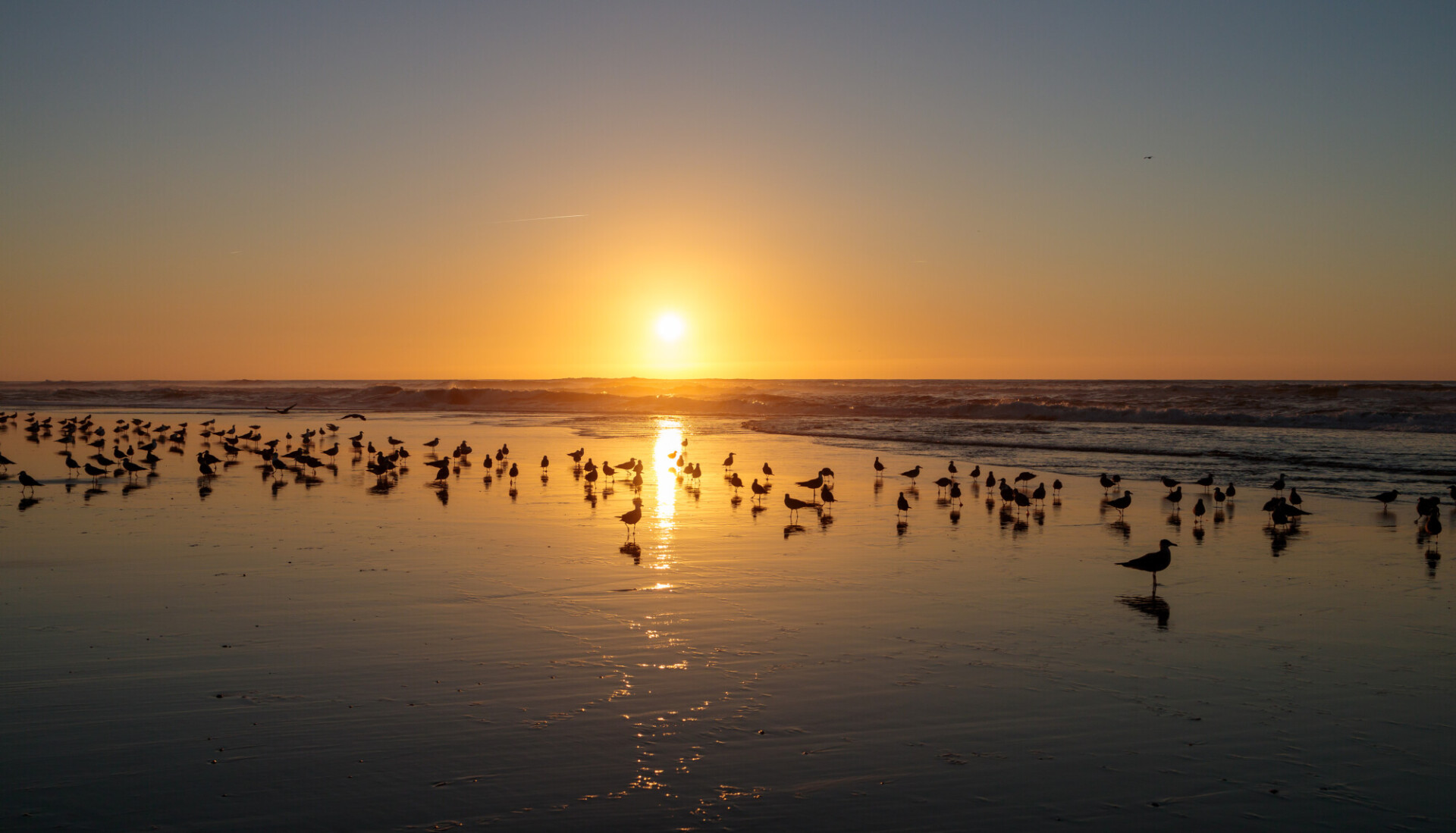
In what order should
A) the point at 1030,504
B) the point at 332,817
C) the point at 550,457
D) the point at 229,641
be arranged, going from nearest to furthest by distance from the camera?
the point at 332,817 → the point at 229,641 → the point at 1030,504 → the point at 550,457

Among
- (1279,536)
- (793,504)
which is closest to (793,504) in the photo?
(793,504)

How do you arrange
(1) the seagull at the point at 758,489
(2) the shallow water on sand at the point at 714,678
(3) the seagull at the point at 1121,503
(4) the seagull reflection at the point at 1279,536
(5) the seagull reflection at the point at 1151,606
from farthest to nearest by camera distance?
(1) the seagull at the point at 758,489 → (3) the seagull at the point at 1121,503 → (4) the seagull reflection at the point at 1279,536 → (5) the seagull reflection at the point at 1151,606 → (2) the shallow water on sand at the point at 714,678

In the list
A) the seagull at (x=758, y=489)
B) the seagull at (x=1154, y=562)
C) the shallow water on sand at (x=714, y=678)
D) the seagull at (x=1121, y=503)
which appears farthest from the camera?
the seagull at (x=758, y=489)

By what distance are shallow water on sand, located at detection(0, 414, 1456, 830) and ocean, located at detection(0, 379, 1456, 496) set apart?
1159 centimetres

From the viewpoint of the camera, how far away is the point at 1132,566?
11062 millimetres

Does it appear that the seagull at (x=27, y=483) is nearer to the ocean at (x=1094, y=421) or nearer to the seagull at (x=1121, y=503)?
the seagull at (x=1121, y=503)

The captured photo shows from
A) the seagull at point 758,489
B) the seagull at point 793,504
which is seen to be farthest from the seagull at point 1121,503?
the seagull at point 758,489

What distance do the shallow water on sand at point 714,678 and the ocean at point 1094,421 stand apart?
11585mm

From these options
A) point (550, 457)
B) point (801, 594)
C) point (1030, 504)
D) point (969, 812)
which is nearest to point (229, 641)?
point (801, 594)

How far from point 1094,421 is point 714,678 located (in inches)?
1709

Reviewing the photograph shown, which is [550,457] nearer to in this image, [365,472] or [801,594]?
[365,472]

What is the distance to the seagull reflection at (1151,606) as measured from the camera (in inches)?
369

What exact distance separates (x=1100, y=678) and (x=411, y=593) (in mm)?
6796

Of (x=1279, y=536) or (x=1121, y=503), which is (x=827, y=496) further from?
(x=1279, y=536)
